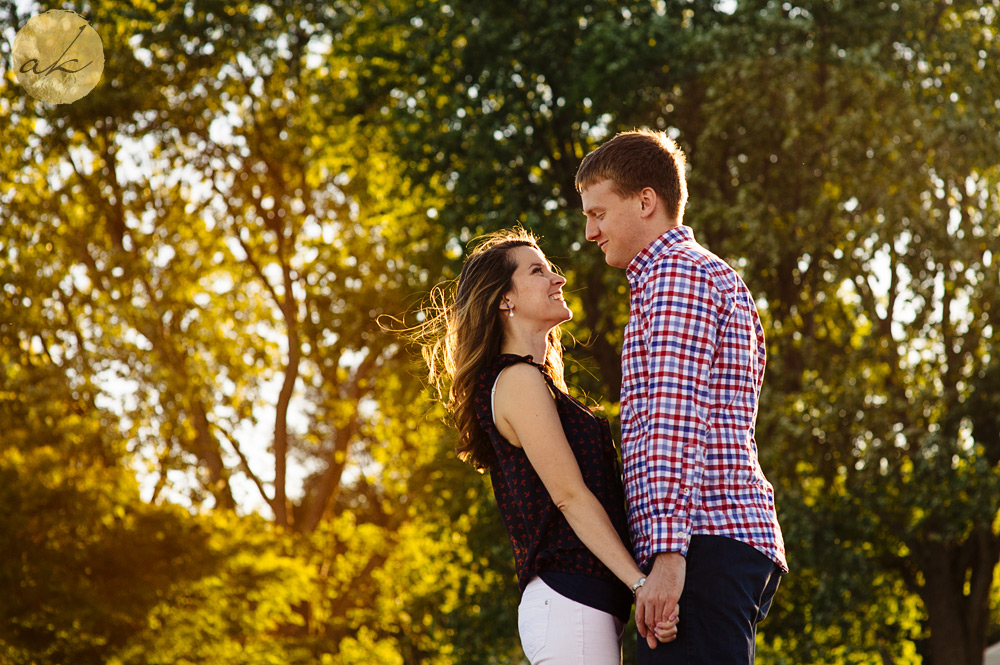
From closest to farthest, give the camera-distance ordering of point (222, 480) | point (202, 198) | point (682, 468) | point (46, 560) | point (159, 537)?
point (682, 468) < point (46, 560) < point (159, 537) < point (222, 480) < point (202, 198)

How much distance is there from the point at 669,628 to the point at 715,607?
12 cm

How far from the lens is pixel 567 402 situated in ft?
10.1

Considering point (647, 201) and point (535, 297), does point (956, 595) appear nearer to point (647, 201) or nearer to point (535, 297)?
point (535, 297)

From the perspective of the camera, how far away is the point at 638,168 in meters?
2.99

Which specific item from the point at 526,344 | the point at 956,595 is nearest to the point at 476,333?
the point at 526,344

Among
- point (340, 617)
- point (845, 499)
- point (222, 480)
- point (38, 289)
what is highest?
point (38, 289)

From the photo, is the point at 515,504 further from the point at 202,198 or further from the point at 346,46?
the point at 202,198

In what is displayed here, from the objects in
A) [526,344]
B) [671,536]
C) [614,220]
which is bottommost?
[671,536]

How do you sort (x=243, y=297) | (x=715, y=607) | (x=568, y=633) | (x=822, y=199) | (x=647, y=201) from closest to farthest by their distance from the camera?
(x=715, y=607)
(x=568, y=633)
(x=647, y=201)
(x=822, y=199)
(x=243, y=297)

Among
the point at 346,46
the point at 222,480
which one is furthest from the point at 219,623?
the point at 346,46

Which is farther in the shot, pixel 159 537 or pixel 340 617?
pixel 340 617

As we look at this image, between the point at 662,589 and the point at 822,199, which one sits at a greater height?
the point at 822,199

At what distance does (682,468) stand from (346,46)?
39.7 feet

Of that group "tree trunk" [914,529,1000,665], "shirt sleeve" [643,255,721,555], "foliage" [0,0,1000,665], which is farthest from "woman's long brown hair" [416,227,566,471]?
"tree trunk" [914,529,1000,665]
